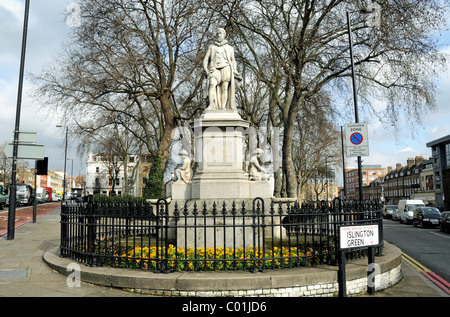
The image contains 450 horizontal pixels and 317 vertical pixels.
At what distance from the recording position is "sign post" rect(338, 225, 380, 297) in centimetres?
561

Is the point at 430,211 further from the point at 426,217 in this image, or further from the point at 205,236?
the point at 205,236

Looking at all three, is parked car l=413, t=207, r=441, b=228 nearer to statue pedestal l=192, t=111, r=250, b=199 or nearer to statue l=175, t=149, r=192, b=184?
statue pedestal l=192, t=111, r=250, b=199

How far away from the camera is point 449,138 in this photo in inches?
2144

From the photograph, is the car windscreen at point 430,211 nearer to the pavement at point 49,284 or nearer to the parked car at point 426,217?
the parked car at point 426,217

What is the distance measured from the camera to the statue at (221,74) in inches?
386

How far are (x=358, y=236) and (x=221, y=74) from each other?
584 centimetres

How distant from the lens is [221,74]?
32.4ft

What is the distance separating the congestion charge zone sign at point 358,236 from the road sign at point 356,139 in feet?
15.0

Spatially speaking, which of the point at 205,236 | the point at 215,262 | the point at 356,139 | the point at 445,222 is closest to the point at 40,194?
the point at 445,222

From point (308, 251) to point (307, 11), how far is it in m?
15.1

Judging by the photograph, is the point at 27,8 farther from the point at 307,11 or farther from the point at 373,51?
the point at 373,51

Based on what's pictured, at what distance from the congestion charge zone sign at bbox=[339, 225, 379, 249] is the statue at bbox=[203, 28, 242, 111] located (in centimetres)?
→ 505

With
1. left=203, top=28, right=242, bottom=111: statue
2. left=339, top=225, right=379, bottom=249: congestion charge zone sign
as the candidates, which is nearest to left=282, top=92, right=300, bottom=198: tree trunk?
left=203, top=28, right=242, bottom=111: statue
